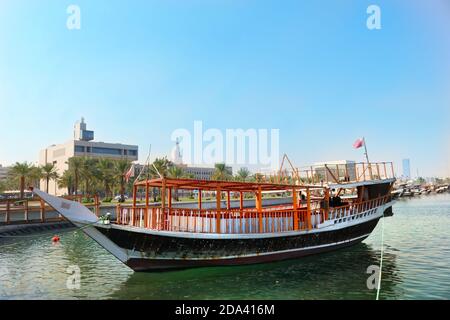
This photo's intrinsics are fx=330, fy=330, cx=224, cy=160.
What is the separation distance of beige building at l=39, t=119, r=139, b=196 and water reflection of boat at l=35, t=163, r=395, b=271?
83.3 meters

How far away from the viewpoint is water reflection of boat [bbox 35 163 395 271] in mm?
12000

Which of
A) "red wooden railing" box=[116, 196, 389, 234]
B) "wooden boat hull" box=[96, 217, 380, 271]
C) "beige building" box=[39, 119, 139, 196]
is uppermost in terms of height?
"beige building" box=[39, 119, 139, 196]

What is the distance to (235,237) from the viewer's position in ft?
43.5

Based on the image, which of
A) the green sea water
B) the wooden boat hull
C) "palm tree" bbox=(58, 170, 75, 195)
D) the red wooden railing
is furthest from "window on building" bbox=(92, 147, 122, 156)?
the wooden boat hull

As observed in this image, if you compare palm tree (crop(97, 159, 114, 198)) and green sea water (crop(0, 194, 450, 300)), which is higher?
palm tree (crop(97, 159, 114, 198))

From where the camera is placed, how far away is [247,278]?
41.0 feet

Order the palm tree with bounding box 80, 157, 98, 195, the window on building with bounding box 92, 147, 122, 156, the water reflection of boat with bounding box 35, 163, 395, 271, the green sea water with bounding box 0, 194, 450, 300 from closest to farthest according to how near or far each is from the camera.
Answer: the green sea water with bounding box 0, 194, 450, 300 < the water reflection of boat with bounding box 35, 163, 395, 271 < the palm tree with bounding box 80, 157, 98, 195 < the window on building with bounding box 92, 147, 122, 156

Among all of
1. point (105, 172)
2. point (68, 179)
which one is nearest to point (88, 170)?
point (105, 172)

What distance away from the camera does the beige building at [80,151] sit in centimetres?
9194

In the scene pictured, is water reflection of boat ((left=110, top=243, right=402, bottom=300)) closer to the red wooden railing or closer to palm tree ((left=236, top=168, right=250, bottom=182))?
the red wooden railing

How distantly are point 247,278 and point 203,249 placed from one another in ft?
6.58

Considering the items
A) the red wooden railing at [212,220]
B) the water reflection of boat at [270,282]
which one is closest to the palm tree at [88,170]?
the red wooden railing at [212,220]
